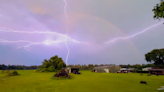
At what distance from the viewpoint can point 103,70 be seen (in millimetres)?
69312

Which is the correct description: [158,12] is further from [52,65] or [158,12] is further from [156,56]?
[156,56]

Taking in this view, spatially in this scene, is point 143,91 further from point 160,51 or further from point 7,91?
point 160,51

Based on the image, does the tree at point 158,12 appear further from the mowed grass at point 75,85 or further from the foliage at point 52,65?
the foliage at point 52,65

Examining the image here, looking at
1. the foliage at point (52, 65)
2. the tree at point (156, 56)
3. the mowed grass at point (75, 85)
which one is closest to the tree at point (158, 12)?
the mowed grass at point (75, 85)

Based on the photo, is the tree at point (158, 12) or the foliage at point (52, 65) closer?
the tree at point (158, 12)

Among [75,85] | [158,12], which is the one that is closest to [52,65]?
[75,85]

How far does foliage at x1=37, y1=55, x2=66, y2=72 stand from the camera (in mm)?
59556

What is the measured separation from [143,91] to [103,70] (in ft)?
186

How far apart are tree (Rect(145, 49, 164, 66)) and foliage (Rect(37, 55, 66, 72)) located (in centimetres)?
4946

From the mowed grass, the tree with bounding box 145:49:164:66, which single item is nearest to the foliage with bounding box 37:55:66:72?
the mowed grass

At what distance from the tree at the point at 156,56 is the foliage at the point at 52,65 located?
4946 centimetres

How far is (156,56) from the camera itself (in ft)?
239

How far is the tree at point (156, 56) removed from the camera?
71.8 m

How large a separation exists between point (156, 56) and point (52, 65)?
187 ft
